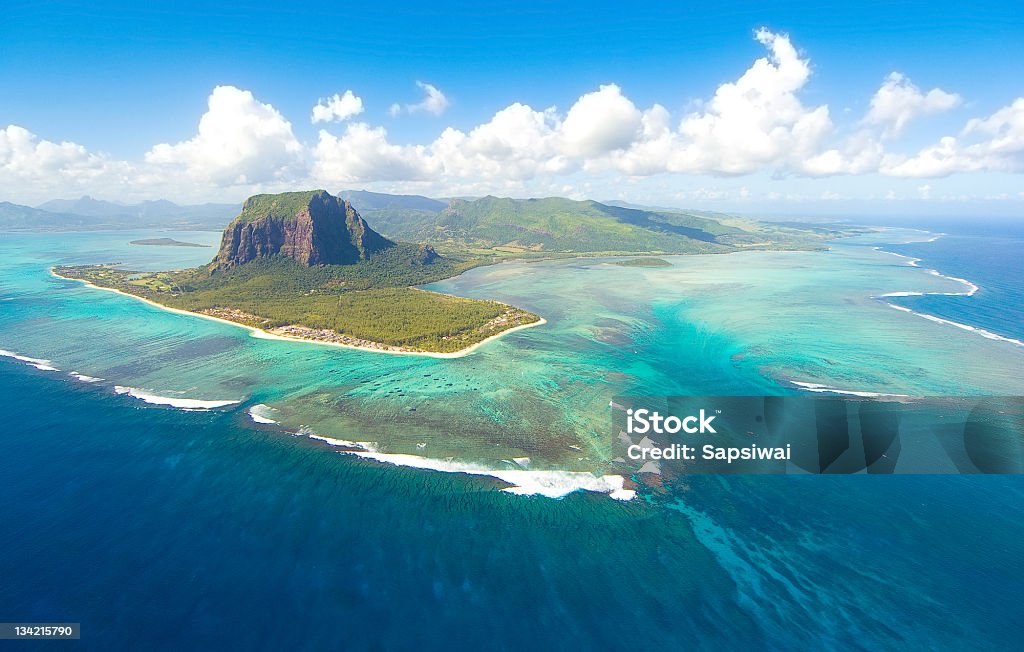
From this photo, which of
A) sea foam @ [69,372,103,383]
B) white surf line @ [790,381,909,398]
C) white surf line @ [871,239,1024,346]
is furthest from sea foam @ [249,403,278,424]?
white surf line @ [871,239,1024,346]

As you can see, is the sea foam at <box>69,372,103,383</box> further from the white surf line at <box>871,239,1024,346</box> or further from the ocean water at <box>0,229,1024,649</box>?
the white surf line at <box>871,239,1024,346</box>

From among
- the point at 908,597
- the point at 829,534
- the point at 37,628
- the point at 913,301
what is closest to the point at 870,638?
the point at 908,597

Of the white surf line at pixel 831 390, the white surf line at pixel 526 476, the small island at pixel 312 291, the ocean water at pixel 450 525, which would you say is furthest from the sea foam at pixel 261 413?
the white surf line at pixel 831 390

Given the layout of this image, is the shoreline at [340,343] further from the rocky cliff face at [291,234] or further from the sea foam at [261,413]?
the rocky cliff face at [291,234]

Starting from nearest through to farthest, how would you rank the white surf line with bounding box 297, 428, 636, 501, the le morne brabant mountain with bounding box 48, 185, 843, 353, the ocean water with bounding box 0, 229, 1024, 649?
the ocean water with bounding box 0, 229, 1024, 649 → the white surf line with bounding box 297, 428, 636, 501 → the le morne brabant mountain with bounding box 48, 185, 843, 353

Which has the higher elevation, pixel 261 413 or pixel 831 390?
pixel 261 413

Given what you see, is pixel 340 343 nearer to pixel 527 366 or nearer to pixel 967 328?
pixel 527 366

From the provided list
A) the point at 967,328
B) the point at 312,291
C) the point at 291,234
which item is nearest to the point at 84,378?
the point at 312,291
